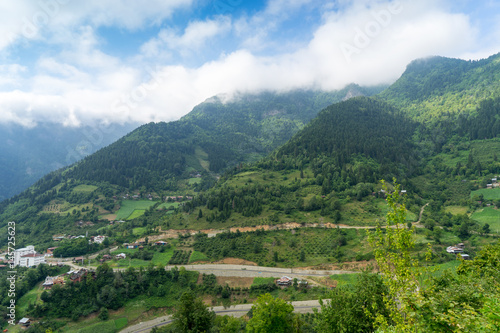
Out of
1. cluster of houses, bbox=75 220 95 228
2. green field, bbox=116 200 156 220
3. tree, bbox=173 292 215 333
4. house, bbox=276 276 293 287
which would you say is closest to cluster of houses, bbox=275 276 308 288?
house, bbox=276 276 293 287

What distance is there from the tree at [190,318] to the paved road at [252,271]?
29462 millimetres

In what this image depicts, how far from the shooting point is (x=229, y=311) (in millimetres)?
54062

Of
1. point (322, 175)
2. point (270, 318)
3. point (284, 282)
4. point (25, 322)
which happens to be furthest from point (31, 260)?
point (322, 175)

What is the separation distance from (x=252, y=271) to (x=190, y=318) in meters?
32.4

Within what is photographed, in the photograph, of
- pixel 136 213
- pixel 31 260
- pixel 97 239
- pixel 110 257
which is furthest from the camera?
pixel 136 213

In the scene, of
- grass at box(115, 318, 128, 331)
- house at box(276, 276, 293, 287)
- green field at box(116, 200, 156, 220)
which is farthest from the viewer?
green field at box(116, 200, 156, 220)

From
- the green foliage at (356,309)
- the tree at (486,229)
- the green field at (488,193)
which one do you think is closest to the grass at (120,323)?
the green foliage at (356,309)

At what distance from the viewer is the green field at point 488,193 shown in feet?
271

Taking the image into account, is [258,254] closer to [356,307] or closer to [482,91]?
[356,307]

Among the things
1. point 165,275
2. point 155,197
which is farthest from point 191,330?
point 155,197

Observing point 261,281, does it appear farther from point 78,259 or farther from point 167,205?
point 167,205

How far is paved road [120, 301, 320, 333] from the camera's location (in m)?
50.5

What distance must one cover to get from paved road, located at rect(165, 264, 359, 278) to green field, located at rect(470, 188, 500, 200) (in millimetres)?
66921

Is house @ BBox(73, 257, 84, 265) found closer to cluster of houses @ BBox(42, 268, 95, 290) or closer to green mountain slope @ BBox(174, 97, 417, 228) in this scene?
cluster of houses @ BBox(42, 268, 95, 290)
